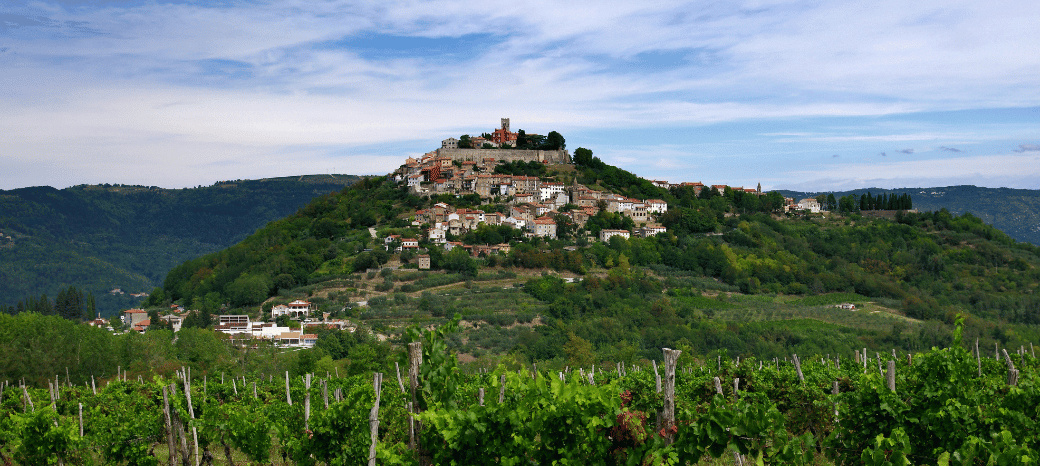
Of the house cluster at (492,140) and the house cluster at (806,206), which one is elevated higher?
the house cluster at (492,140)

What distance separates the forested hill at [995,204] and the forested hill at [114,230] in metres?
135

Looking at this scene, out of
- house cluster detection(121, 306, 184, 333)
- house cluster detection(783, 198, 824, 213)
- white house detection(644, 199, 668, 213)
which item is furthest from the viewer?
house cluster detection(783, 198, 824, 213)

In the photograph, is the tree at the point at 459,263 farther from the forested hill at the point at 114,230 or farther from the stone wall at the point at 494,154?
the forested hill at the point at 114,230

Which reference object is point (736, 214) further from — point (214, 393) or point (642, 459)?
point (642, 459)

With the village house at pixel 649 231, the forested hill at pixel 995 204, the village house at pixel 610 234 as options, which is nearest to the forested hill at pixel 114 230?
the village house at pixel 610 234

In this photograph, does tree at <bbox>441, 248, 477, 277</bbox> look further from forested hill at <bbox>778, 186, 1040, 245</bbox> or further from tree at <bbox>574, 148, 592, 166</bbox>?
forested hill at <bbox>778, 186, 1040, 245</bbox>

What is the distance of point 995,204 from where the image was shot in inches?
5733

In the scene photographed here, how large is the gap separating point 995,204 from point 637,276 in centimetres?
13193

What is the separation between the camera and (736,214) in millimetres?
77125

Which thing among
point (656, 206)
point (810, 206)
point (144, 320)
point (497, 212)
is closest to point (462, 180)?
point (497, 212)

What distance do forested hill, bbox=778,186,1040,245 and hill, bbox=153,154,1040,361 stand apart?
242 ft

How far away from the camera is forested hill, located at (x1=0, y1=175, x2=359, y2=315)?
4702 inches

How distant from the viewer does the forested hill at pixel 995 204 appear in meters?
135

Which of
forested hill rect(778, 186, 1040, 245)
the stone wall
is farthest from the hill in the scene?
forested hill rect(778, 186, 1040, 245)
